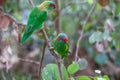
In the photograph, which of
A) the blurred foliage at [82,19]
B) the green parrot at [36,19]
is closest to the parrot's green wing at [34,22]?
the green parrot at [36,19]

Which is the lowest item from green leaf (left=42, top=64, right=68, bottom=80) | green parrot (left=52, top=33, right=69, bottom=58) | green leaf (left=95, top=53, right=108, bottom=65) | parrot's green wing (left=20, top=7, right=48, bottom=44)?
green leaf (left=95, top=53, right=108, bottom=65)

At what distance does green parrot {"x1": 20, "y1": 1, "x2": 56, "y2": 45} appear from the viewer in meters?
0.91

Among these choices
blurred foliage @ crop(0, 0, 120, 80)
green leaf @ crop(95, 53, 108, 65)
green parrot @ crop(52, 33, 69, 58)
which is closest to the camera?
green parrot @ crop(52, 33, 69, 58)

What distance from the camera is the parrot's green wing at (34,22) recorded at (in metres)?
0.91

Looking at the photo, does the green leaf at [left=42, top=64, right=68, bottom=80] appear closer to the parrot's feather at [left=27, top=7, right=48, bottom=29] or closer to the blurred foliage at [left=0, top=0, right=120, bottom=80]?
the parrot's feather at [left=27, top=7, right=48, bottom=29]

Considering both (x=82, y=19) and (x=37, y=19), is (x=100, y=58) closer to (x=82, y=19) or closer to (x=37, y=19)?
(x=82, y=19)

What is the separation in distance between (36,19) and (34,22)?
0.01 meters

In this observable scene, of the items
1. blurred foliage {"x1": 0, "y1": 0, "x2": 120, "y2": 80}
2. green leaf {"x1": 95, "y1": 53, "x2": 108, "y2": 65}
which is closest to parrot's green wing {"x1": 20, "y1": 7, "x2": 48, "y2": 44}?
blurred foliage {"x1": 0, "y1": 0, "x2": 120, "y2": 80}

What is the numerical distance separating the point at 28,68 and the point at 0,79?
3.64 ft

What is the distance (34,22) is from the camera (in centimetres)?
92

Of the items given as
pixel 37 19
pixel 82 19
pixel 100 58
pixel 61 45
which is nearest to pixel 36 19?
pixel 37 19

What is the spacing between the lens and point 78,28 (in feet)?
7.88

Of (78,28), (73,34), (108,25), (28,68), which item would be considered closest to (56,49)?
(108,25)

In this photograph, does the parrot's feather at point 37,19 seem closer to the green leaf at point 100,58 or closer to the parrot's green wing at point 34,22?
the parrot's green wing at point 34,22
